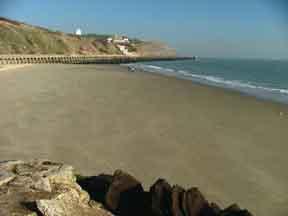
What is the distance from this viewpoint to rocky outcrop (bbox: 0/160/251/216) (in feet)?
14.3

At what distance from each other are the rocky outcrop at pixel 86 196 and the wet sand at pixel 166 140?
1.64 meters

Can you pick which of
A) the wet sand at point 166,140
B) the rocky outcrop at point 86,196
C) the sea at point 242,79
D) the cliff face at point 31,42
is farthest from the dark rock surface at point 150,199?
the cliff face at point 31,42

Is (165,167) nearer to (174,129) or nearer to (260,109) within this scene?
(174,129)

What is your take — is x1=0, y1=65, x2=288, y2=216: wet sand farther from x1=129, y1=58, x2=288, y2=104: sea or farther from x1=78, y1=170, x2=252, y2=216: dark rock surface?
x1=129, y1=58, x2=288, y2=104: sea

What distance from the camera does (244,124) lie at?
1216 cm

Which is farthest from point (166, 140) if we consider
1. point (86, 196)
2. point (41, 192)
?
point (41, 192)

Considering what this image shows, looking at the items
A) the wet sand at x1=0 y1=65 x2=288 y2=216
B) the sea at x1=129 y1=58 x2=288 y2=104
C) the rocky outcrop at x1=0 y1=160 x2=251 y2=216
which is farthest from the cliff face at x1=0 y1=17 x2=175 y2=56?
the rocky outcrop at x1=0 y1=160 x2=251 y2=216

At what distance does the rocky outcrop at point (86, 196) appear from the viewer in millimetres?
4354

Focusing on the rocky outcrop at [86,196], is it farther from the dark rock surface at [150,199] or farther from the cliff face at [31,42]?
the cliff face at [31,42]

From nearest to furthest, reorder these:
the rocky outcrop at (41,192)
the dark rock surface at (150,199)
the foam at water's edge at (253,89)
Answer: the rocky outcrop at (41,192)
the dark rock surface at (150,199)
the foam at water's edge at (253,89)

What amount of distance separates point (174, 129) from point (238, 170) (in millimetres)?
3552

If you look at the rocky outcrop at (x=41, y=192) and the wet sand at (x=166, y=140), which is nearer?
the rocky outcrop at (x=41, y=192)

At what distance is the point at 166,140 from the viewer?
9.77 meters

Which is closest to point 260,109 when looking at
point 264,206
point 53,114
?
point 53,114
